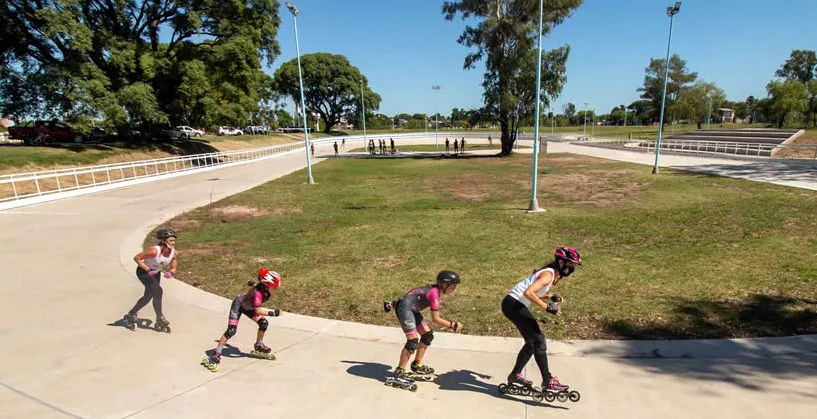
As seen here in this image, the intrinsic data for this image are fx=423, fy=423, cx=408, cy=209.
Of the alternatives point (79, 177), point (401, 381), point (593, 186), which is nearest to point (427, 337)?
point (401, 381)

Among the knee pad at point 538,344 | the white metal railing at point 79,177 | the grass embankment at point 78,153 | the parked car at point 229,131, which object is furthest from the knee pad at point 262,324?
the parked car at point 229,131

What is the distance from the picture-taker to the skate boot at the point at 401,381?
432 cm

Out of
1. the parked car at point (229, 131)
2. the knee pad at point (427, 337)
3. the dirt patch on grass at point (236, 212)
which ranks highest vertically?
the parked car at point (229, 131)

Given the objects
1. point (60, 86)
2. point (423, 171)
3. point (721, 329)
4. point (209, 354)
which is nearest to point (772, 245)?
point (721, 329)

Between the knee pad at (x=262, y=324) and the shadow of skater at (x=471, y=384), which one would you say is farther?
the knee pad at (x=262, y=324)

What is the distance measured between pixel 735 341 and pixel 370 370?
438 centimetres

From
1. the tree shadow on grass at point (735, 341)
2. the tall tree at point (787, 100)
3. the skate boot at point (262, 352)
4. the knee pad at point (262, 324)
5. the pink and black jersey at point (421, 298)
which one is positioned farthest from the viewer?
the tall tree at point (787, 100)

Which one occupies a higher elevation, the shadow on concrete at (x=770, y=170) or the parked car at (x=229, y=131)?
the parked car at (x=229, y=131)

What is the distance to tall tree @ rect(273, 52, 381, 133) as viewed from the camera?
8562 centimetres

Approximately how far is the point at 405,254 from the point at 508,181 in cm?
1434

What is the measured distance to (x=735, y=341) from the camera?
16.7ft

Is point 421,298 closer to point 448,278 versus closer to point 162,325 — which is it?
point 448,278

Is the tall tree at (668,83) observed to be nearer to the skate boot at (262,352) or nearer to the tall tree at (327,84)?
the tall tree at (327,84)

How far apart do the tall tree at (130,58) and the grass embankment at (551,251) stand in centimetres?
1445
